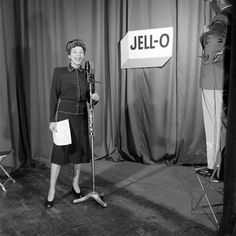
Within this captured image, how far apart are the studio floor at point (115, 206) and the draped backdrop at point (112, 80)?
0.40 metres

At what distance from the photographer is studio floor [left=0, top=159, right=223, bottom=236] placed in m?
2.11

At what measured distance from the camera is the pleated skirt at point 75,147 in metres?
2.38

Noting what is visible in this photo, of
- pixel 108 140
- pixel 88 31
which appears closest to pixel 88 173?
pixel 108 140

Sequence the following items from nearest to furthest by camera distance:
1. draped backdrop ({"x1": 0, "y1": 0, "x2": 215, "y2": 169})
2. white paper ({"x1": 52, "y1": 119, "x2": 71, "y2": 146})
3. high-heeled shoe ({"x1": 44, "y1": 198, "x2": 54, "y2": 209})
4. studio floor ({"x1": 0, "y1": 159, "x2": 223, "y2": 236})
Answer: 1. studio floor ({"x1": 0, "y1": 159, "x2": 223, "y2": 236})
2. white paper ({"x1": 52, "y1": 119, "x2": 71, "y2": 146})
3. high-heeled shoe ({"x1": 44, "y1": 198, "x2": 54, "y2": 209})
4. draped backdrop ({"x1": 0, "y1": 0, "x2": 215, "y2": 169})

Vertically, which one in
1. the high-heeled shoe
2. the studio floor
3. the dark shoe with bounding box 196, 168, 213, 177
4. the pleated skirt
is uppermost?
the pleated skirt

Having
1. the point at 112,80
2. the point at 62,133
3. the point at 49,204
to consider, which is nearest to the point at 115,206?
the point at 49,204

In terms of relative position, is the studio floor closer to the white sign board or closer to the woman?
the woman

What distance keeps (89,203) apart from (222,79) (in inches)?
58.0

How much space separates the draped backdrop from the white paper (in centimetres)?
121

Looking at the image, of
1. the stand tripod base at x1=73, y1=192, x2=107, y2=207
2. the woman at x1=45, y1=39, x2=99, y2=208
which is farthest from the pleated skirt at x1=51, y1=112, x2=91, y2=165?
the stand tripod base at x1=73, y1=192, x2=107, y2=207

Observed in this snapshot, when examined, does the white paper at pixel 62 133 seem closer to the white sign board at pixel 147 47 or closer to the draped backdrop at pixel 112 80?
the draped backdrop at pixel 112 80

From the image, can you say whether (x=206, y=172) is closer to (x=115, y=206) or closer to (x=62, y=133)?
(x=115, y=206)

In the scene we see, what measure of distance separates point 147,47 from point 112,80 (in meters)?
0.60

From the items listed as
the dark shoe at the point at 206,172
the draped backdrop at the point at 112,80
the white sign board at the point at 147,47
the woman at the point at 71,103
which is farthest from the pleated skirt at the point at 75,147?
the white sign board at the point at 147,47
